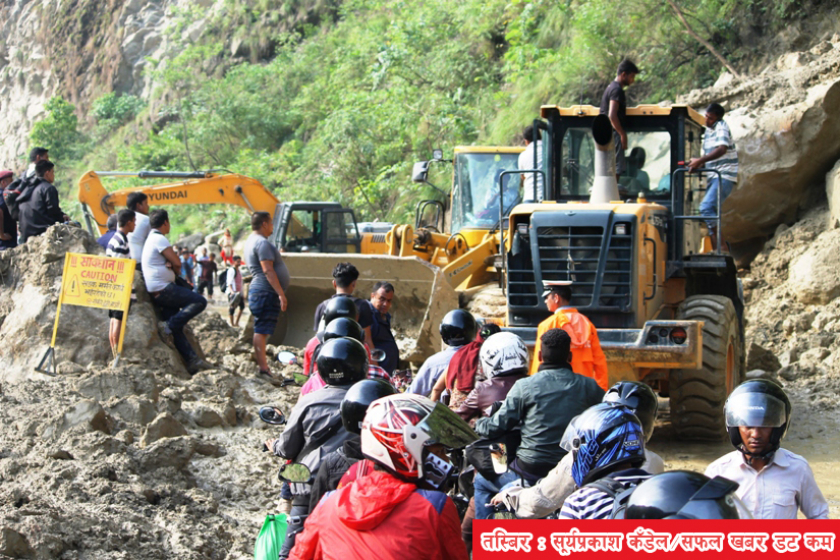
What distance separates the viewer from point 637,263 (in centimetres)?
810

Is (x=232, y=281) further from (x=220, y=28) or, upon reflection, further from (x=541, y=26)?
(x=220, y=28)

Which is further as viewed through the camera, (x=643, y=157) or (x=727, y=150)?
(x=727, y=150)

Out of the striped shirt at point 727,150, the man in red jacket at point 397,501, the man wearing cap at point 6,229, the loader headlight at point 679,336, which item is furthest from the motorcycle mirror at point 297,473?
the man wearing cap at point 6,229

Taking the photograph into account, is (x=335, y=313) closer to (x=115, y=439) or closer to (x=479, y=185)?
(x=115, y=439)

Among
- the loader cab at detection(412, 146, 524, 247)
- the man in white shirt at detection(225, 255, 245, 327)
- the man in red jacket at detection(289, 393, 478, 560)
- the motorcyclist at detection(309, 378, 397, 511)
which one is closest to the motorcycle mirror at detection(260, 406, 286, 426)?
the motorcyclist at detection(309, 378, 397, 511)

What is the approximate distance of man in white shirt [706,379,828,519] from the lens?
11.3ft

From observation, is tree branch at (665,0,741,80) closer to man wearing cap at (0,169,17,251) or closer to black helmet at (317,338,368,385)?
man wearing cap at (0,169,17,251)

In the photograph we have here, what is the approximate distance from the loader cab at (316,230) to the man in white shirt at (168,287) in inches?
300

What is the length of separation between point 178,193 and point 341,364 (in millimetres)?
12095

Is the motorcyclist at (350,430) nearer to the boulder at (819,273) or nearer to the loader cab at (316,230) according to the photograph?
the boulder at (819,273)

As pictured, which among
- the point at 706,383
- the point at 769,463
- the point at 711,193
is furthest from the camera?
the point at 711,193

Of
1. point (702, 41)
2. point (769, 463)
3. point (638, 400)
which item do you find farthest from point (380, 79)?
point (769, 463)

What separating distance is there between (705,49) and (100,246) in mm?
12133

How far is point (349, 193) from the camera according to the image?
85.1 ft
